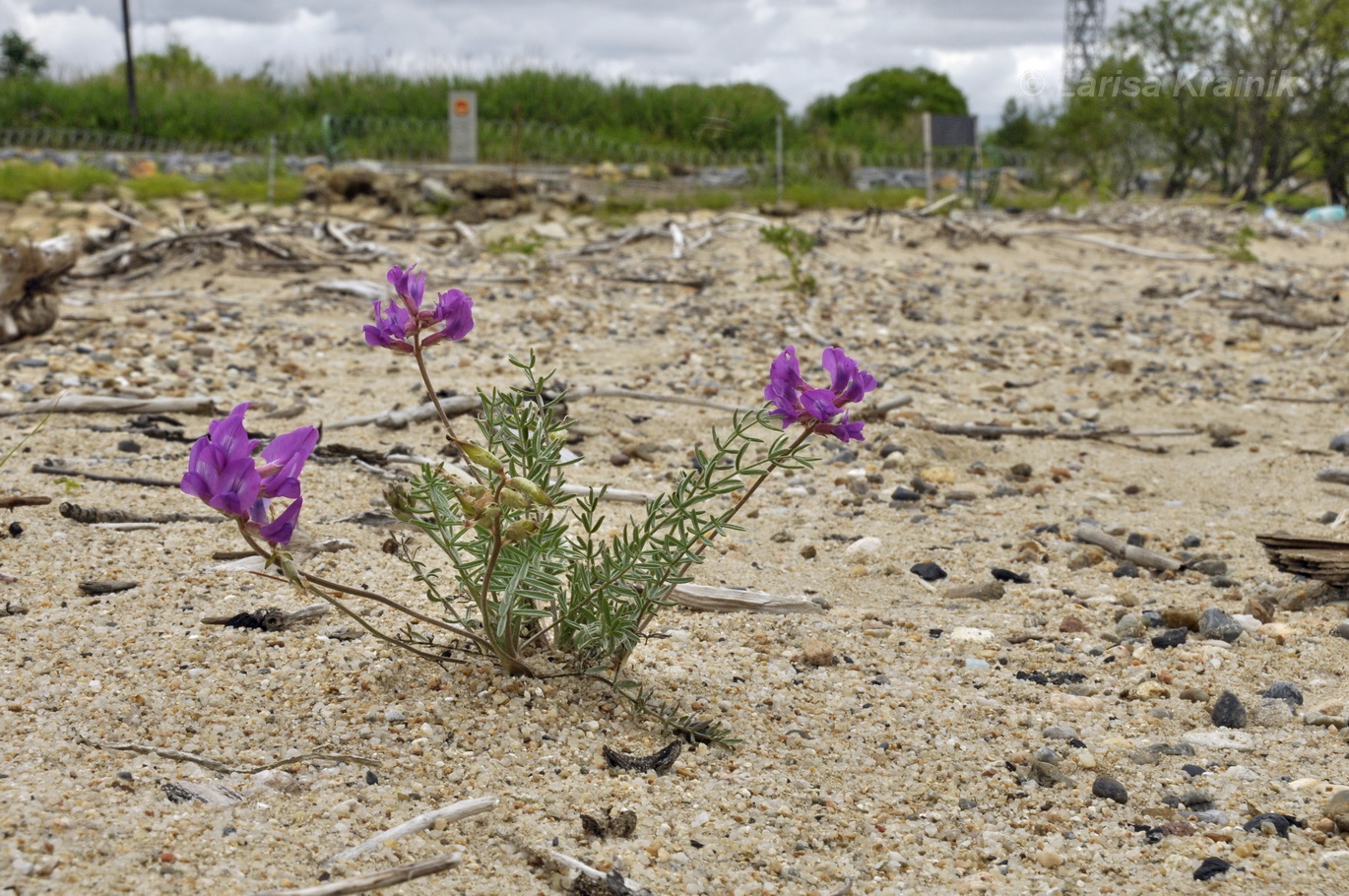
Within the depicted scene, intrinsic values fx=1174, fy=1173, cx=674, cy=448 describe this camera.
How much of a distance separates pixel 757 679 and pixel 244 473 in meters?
1.36

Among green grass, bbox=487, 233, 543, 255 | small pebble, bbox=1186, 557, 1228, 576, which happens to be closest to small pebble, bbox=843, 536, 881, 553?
small pebble, bbox=1186, 557, 1228, 576

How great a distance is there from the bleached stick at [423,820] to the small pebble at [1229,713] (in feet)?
5.13

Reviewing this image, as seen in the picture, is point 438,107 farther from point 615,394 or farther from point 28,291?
point 615,394

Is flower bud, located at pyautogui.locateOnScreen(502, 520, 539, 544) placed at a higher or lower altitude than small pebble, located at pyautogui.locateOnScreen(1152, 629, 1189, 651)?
higher

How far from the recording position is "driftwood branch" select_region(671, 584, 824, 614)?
9.89ft

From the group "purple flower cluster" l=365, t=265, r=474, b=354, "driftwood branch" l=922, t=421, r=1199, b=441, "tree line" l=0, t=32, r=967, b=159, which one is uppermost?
"tree line" l=0, t=32, r=967, b=159

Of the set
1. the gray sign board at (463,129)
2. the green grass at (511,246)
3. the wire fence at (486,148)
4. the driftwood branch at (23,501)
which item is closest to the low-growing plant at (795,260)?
the green grass at (511,246)

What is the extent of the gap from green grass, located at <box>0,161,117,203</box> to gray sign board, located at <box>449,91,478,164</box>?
406cm

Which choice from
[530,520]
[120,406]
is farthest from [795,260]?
[530,520]

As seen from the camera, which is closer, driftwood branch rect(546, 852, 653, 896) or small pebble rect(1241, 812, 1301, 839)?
driftwood branch rect(546, 852, 653, 896)

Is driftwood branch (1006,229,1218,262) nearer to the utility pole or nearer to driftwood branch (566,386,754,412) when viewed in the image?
driftwood branch (566,386,754,412)

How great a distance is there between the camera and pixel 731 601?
9.94ft

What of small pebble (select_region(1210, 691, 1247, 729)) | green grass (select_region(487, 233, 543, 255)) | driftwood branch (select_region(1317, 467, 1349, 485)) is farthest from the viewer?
green grass (select_region(487, 233, 543, 255))

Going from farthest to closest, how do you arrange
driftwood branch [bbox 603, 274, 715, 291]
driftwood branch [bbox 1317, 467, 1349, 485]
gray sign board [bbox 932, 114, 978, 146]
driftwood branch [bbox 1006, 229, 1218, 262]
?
1. gray sign board [bbox 932, 114, 978, 146]
2. driftwood branch [bbox 1006, 229, 1218, 262]
3. driftwood branch [bbox 603, 274, 715, 291]
4. driftwood branch [bbox 1317, 467, 1349, 485]
